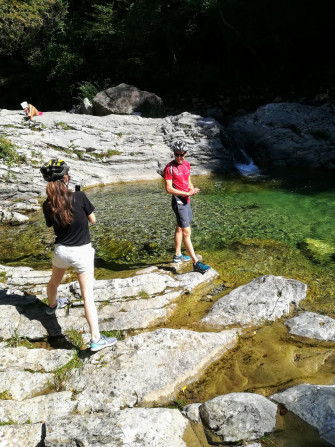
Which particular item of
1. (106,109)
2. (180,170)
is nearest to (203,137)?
(106,109)

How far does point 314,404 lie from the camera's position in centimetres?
321

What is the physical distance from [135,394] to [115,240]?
5.22 m

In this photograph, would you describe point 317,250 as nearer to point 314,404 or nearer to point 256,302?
point 256,302

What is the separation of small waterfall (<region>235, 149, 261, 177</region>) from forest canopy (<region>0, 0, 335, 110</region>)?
8.95 m

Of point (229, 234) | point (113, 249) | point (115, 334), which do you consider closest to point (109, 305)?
point (115, 334)

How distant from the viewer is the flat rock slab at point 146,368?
139 inches

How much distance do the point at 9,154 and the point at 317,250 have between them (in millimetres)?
11746

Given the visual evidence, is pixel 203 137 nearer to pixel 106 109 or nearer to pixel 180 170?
pixel 106 109

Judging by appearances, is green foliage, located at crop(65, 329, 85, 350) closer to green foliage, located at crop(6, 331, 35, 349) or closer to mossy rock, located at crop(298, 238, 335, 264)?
green foliage, located at crop(6, 331, 35, 349)

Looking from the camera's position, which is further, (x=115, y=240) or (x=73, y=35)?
(x=73, y=35)

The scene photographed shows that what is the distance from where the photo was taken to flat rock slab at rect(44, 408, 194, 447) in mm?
2857

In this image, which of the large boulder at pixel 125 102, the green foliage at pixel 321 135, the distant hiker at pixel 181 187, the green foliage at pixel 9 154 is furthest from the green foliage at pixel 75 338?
the large boulder at pixel 125 102

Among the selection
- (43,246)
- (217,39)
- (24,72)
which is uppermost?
(217,39)

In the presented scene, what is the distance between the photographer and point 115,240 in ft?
28.0
